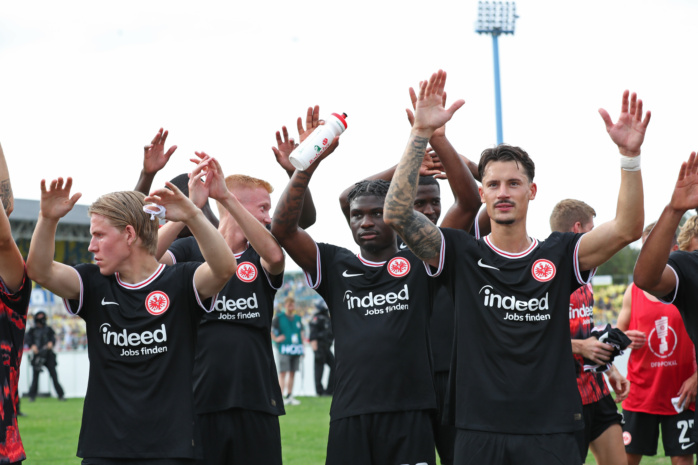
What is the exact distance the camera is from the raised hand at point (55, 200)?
4449 mm

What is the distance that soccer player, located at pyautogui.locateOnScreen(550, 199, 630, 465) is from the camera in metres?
6.45

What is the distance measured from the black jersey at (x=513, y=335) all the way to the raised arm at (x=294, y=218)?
3.30ft

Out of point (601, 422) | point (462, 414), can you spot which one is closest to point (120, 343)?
point (462, 414)

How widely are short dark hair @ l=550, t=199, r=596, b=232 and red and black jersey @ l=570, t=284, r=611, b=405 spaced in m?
0.57

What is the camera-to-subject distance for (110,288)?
4.62 metres

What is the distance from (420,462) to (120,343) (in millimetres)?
1940

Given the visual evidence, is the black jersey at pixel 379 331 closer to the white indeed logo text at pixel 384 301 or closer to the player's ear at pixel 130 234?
the white indeed logo text at pixel 384 301

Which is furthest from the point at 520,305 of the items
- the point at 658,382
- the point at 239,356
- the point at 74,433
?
the point at 74,433

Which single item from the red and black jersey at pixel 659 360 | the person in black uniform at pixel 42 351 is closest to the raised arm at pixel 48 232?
the red and black jersey at pixel 659 360

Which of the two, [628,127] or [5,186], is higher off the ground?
[628,127]

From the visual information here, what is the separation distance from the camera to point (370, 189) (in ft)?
17.6

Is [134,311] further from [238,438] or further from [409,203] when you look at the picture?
[409,203]

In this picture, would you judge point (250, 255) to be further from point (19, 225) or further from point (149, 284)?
point (19, 225)

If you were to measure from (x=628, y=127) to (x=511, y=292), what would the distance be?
1.10 m
